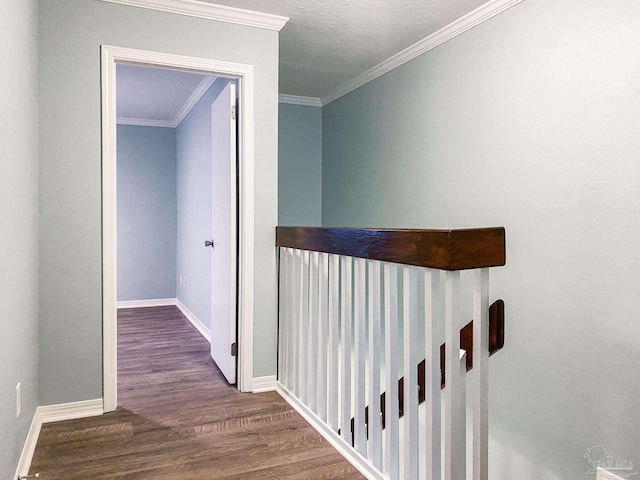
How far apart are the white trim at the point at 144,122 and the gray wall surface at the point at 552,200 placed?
382 centimetres

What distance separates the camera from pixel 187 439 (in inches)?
91.3

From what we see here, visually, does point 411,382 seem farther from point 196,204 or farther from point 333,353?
point 196,204

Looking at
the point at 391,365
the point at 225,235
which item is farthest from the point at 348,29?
the point at 391,365

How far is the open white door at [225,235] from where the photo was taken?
119 inches

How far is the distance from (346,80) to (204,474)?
3.46 meters

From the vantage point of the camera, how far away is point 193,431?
2.40 metres

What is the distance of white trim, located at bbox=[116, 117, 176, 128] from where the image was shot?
19.4ft

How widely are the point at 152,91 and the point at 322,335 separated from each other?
3.46 meters

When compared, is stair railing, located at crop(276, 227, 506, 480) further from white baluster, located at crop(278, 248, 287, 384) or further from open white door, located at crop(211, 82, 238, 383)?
open white door, located at crop(211, 82, 238, 383)

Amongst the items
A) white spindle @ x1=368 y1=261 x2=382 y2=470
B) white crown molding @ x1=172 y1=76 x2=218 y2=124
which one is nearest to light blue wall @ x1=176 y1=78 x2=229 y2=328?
white crown molding @ x1=172 y1=76 x2=218 y2=124

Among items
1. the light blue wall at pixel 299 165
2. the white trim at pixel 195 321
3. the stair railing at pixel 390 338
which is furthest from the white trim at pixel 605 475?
the light blue wall at pixel 299 165

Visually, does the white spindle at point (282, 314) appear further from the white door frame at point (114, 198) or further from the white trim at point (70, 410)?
the white trim at point (70, 410)

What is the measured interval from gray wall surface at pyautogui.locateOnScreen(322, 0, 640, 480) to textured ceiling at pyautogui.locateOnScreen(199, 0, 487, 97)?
25 centimetres

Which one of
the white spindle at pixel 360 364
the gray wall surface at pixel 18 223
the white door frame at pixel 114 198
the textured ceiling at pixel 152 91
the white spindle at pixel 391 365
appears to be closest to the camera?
the gray wall surface at pixel 18 223
